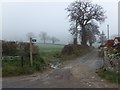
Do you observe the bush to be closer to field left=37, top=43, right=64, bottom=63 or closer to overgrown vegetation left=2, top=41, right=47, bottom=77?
overgrown vegetation left=2, top=41, right=47, bottom=77

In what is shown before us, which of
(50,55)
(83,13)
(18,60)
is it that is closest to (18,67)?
(18,60)

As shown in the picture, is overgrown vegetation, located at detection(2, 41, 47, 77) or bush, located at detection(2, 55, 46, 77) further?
overgrown vegetation, located at detection(2, 41, 47, 77)

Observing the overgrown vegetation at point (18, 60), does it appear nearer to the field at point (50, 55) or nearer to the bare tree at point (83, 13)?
the field at point (50, 55)

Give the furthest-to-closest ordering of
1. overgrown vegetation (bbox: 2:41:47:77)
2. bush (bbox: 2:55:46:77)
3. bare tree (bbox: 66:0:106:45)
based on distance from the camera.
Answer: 1. bare tree (bbox: 66:0:106:45)
2. overgrown vegetation (bbox: 2:41:47:77)
3. bush (bbox: 2:55:46:77)

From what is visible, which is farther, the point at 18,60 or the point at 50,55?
the point at 50,55

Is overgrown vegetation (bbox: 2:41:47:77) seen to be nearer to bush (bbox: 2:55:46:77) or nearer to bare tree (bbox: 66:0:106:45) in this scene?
bush (bbox: 2:55:46:77)

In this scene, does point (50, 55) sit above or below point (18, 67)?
below

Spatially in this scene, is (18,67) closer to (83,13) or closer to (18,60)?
(18,60)

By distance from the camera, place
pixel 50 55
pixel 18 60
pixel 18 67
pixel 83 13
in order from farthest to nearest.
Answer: pixel 83 13
pixel 50 55
pixel 18 60
pixel 18 67

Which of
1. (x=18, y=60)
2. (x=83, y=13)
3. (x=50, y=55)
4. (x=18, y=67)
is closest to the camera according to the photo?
(x=18, y=67)

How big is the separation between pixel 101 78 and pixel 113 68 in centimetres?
168

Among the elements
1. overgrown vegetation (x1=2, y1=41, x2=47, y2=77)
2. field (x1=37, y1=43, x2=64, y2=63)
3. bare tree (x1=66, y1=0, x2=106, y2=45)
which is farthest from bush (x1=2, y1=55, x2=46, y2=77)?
bare tree (x1=66, y1=0, x2=106, y2=45)

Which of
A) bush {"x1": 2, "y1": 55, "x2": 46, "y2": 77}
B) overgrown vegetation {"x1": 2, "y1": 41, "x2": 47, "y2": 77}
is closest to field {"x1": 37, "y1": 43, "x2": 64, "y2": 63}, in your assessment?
overgrown vegetation {"x1": 2, "y1": 41, "x2": 47, "y2": 77}

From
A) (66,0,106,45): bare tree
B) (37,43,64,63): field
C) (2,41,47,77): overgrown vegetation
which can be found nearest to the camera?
(2,41,47,77): overgrown vegetation
